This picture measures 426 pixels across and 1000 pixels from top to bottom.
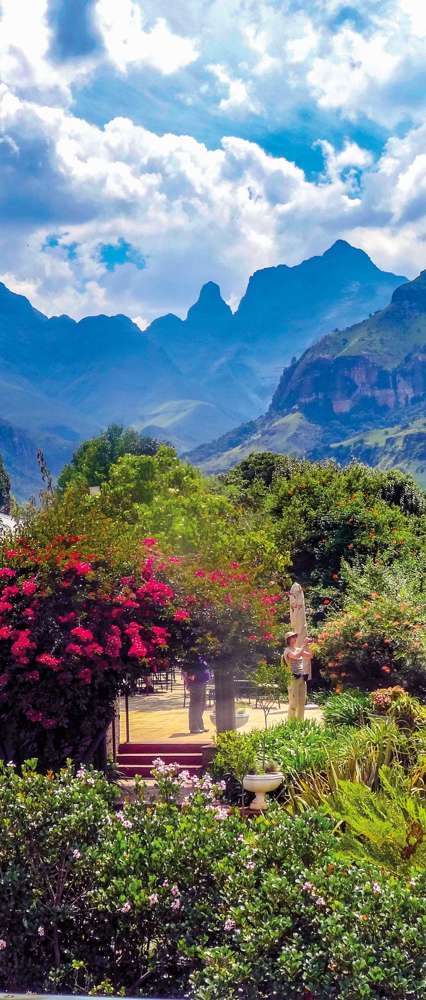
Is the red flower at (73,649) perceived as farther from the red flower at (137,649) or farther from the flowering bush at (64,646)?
the red flower at (137,649)

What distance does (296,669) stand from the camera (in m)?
11.3

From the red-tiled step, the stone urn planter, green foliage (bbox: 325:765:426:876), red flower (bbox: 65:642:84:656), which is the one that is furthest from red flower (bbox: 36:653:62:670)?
green foliage (bbox: 325:765:426:876)

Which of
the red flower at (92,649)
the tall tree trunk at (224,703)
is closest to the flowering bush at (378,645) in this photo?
the tall tree trunk at (224,703)

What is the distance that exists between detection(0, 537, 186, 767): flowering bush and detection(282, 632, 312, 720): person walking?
1700 millimetres

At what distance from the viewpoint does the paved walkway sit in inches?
741

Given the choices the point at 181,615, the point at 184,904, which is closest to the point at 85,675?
the point at 181,615

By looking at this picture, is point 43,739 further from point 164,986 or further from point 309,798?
point 164,986

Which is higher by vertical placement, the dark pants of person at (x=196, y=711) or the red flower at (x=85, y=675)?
Result: the red flower at (x=85, y=675)

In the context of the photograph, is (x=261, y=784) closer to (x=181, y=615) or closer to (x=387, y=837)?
(x=181, y=615)

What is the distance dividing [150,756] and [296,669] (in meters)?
2.70

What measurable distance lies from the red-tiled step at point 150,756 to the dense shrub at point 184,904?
21.5ft

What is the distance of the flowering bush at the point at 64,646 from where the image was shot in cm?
955

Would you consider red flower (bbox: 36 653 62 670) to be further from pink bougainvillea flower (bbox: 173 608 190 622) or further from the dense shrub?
the dense shrub

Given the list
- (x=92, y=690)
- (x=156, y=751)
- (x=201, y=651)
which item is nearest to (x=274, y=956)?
(x=92, y=690)
